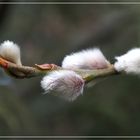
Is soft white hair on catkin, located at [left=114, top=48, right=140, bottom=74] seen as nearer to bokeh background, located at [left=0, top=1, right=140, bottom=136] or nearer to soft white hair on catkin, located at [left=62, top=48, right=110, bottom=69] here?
soft white hair on catkin, located at [left=62, top=48, right=110, bottom=69]

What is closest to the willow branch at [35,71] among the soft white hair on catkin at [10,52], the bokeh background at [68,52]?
the soft white hair on catkin at [10,52]

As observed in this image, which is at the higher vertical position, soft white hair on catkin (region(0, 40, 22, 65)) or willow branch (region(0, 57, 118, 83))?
soft white hair on catkin (region(0, 40, 22, 65))

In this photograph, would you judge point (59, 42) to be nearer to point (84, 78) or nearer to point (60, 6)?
point (60, 6)

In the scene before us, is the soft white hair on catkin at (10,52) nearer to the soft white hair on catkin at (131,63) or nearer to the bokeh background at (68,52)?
the soft white hair on catkin at (131,63)

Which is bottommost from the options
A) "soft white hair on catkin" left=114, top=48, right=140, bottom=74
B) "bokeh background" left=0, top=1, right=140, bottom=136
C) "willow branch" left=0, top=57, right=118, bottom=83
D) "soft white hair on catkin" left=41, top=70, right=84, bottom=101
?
"soft white hair on catkin" left=41, top=70, right=84, bottom=101

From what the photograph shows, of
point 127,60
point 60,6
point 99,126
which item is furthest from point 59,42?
point 127,60

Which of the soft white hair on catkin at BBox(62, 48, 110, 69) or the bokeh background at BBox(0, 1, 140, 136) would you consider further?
the bokeh background at BBox(0, 1, 140, 136)

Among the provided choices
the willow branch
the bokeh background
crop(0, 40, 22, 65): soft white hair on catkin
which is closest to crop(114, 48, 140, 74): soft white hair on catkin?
the willow branch
